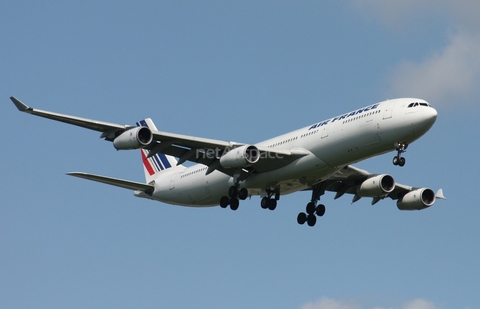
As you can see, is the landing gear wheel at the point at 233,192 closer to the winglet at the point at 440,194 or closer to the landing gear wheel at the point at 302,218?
the landing gear wheel at the point at 302,218

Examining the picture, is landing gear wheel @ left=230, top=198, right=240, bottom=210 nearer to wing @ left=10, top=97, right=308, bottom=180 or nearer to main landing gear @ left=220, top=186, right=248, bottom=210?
main landing gear @ left=220, top=186, right=248, bottom=210

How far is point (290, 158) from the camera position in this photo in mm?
50875

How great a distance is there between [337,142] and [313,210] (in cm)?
1009

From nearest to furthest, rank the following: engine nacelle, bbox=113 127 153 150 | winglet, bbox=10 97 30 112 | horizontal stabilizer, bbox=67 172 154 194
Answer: winglet, bbox=10 97 30 112 → engine nacelle, bbox=113 127 153 150 → horizontal stabilizer, bbox=67 172 154 194

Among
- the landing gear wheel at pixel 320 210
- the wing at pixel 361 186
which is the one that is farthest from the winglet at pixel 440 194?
the landing gear wheel at pixel 320 210

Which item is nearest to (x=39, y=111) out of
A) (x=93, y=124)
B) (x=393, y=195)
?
(x=93, y=124)

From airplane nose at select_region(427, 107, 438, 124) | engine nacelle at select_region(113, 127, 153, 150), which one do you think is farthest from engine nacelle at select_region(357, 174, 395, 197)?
engine nacelle at select_region(113, 127, 153, 150)

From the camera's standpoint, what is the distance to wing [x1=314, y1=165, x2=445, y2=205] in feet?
183

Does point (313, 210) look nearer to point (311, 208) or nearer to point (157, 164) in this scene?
point (311, 208)

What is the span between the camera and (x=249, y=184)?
53312 mm

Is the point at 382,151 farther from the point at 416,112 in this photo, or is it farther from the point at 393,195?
the point at 393,195

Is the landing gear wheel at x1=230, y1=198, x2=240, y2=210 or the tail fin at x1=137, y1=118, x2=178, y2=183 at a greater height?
the tail fin at x1=137, y1=118, x2=178, y2=183

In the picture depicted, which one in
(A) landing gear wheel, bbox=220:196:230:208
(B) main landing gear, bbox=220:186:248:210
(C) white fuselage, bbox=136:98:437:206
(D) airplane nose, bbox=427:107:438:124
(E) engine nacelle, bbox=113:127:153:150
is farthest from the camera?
(A) landing gear wheel, bbox=220:196:230:208

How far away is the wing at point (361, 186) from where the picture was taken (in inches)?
2197
